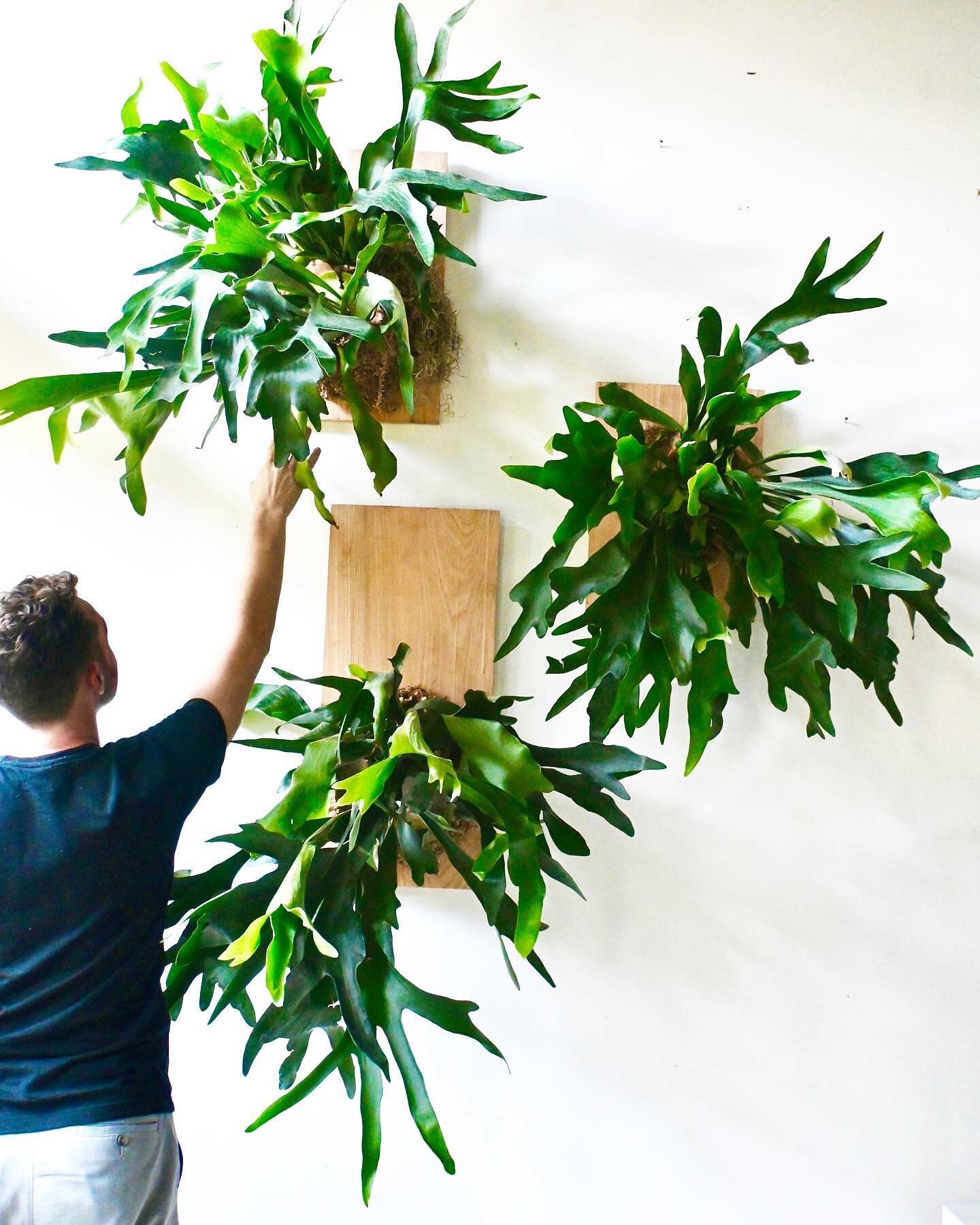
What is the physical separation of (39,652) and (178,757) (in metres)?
0.25

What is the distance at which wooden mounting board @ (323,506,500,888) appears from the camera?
6.08 feet

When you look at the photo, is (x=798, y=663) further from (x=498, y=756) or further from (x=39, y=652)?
(x=39, y=652)

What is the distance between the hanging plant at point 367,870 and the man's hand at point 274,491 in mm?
284

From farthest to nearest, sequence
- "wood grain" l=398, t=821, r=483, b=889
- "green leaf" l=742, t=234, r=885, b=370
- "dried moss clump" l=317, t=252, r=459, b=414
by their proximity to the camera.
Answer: "wood grain" l=398, t=821, r=483, b=889 < "dried moss clump" l=317, t=252, r=459, b=414 < "green leaf" l=742, t=234, r=885, b=370

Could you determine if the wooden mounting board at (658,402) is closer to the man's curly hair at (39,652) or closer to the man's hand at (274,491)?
the man's hand at (274,491)

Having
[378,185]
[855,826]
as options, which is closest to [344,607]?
[378,185]

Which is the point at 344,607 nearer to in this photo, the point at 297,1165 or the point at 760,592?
the point at 760,592

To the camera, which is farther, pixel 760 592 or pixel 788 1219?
pixel 788 1219

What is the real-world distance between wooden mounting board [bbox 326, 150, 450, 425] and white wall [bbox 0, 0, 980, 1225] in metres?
0.04

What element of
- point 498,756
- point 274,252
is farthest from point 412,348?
point 498,756

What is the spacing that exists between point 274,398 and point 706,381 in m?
0.66

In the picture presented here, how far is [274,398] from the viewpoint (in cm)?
140

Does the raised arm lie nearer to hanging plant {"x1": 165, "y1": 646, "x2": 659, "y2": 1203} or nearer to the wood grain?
hanging plant {"x1": 165, "y1": 646, "x2": 659, "y2": 1203}

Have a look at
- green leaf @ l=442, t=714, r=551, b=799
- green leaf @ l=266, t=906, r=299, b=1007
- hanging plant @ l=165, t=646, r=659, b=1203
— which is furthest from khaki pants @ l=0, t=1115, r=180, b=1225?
green leaf @ l=442, t=714, r=551, b=799
